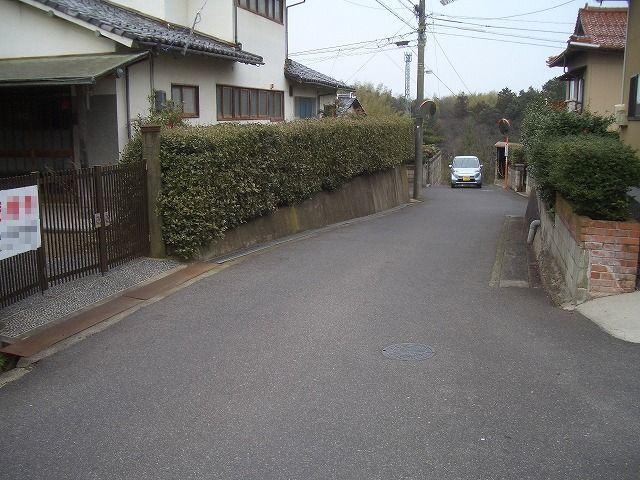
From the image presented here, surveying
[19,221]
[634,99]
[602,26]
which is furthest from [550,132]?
[602,26]

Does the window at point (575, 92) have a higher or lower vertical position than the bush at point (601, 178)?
higher

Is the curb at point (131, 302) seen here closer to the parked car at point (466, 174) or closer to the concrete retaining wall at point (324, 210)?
the concrete retaining wall at point (324, 210)

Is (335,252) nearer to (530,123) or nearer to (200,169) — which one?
(200,169)

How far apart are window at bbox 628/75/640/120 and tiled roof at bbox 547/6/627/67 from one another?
9089mm

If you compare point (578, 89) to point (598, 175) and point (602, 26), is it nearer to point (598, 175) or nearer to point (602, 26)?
point (602, 26)

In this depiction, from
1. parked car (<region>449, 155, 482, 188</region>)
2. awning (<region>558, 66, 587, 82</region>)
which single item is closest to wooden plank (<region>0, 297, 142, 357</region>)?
awning (<region>558, 66, 587, 82</region>)

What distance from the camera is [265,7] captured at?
1966 centimetres

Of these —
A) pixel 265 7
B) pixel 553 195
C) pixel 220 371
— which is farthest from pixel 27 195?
pixel 265 7

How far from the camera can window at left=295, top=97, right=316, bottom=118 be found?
73.7ft

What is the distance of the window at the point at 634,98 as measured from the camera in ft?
43.2

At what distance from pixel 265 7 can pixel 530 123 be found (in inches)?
373

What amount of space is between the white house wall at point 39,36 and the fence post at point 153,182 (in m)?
3.08

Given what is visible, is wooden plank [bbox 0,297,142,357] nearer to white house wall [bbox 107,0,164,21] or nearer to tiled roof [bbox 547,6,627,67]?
white house wall [bbox 107,0,164,21]

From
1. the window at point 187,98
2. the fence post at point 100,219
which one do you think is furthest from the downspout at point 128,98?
the fence post at point 100,219
